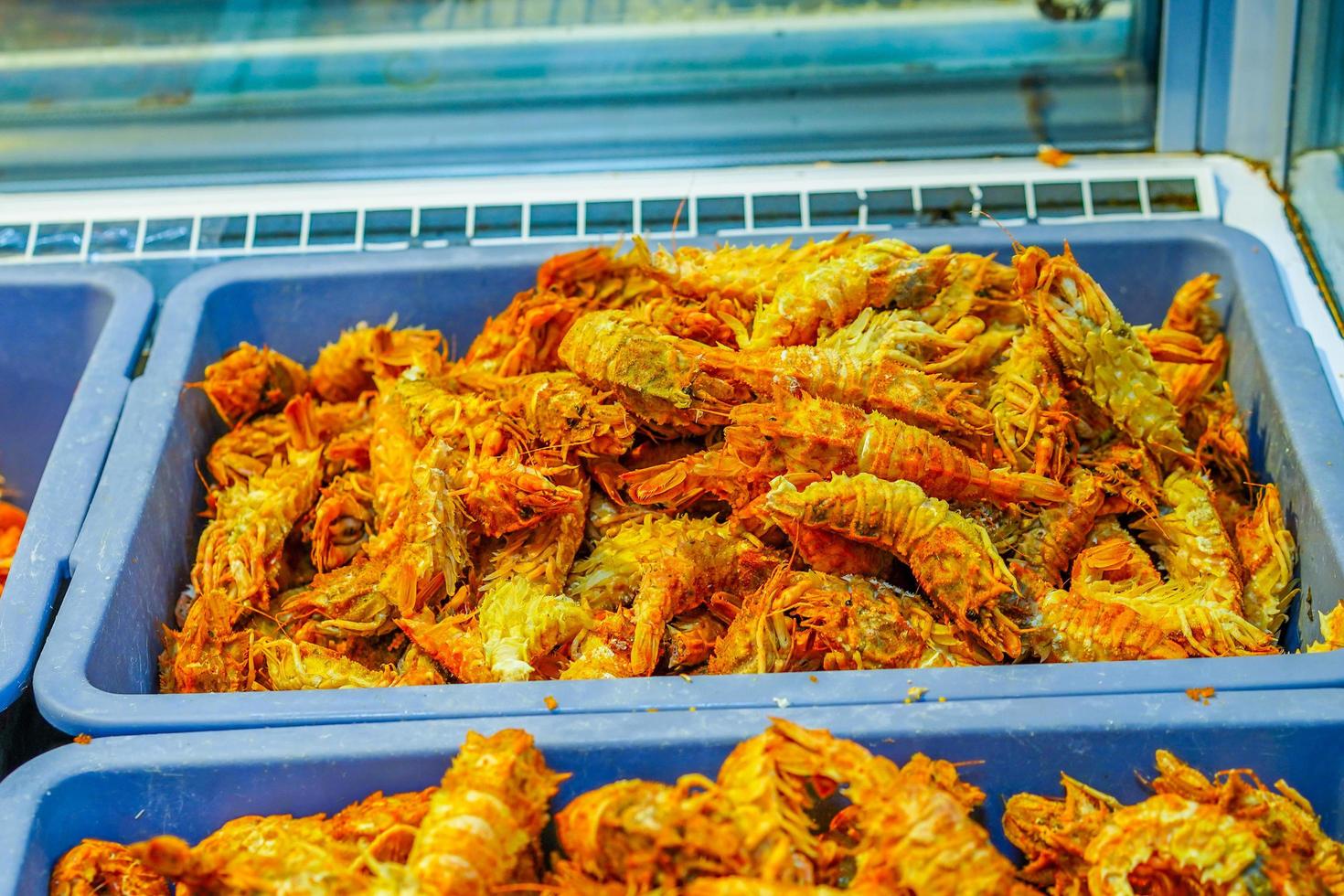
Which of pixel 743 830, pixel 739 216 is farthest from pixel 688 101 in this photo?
pixel 743 830

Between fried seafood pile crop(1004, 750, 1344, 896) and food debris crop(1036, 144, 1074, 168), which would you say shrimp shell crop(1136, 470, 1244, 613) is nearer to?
fried seafood pile crop(1004, 750, 1344, 896)

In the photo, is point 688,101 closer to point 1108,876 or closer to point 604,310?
point 604,310

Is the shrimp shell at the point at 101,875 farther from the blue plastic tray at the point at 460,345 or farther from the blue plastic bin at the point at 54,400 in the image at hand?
the blue plastic bin at the point at 54,400

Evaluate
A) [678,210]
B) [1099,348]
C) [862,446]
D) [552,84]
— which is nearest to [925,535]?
[862,446]

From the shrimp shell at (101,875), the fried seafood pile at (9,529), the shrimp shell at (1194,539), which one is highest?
the shrimp shell at (1194,539)

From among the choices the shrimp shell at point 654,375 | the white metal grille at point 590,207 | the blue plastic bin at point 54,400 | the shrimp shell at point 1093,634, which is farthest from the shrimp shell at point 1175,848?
the blue plastic bin at point 54,400

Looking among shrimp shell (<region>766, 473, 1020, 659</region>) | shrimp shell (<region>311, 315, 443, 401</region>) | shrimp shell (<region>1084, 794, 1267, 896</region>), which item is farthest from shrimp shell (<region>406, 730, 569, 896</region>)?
shrimp shell (<region>311, 315, 443, 401</region>)
